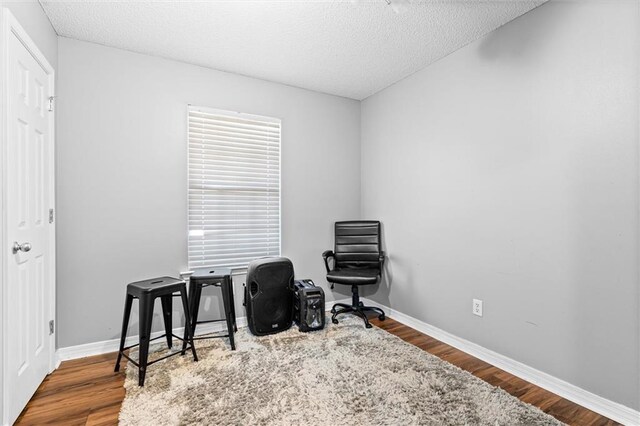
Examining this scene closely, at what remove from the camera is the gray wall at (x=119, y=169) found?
98.0 inches

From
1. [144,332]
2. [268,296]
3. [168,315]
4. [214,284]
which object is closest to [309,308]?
[268,296]

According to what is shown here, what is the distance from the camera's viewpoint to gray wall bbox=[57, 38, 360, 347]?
2.49m

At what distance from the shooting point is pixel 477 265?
2564 mm

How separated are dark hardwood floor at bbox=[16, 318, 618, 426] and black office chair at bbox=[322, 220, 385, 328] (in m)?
1.02

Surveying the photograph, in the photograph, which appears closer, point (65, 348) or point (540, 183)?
point (540, 183)

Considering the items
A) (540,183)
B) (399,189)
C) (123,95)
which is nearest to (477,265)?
(540,183)

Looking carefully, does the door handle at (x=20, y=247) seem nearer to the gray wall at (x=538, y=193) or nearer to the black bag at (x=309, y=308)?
the black bag at (x=309, y=308)

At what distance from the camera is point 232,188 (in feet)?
10.4

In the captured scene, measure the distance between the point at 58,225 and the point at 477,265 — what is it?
340 cm

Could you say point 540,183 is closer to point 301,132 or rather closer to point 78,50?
point 301,132

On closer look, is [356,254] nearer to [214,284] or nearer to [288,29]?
[214,284]

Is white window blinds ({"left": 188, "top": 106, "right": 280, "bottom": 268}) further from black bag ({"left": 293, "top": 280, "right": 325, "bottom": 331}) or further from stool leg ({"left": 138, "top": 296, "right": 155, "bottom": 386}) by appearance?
stool leg ({"left": 138, "top": 296, "right": 155, "bottom": 386})

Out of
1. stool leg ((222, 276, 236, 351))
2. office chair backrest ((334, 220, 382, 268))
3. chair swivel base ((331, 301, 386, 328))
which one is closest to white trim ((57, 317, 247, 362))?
stool leg ((222, 276, 236, 351))

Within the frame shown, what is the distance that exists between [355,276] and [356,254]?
17.3 inches
